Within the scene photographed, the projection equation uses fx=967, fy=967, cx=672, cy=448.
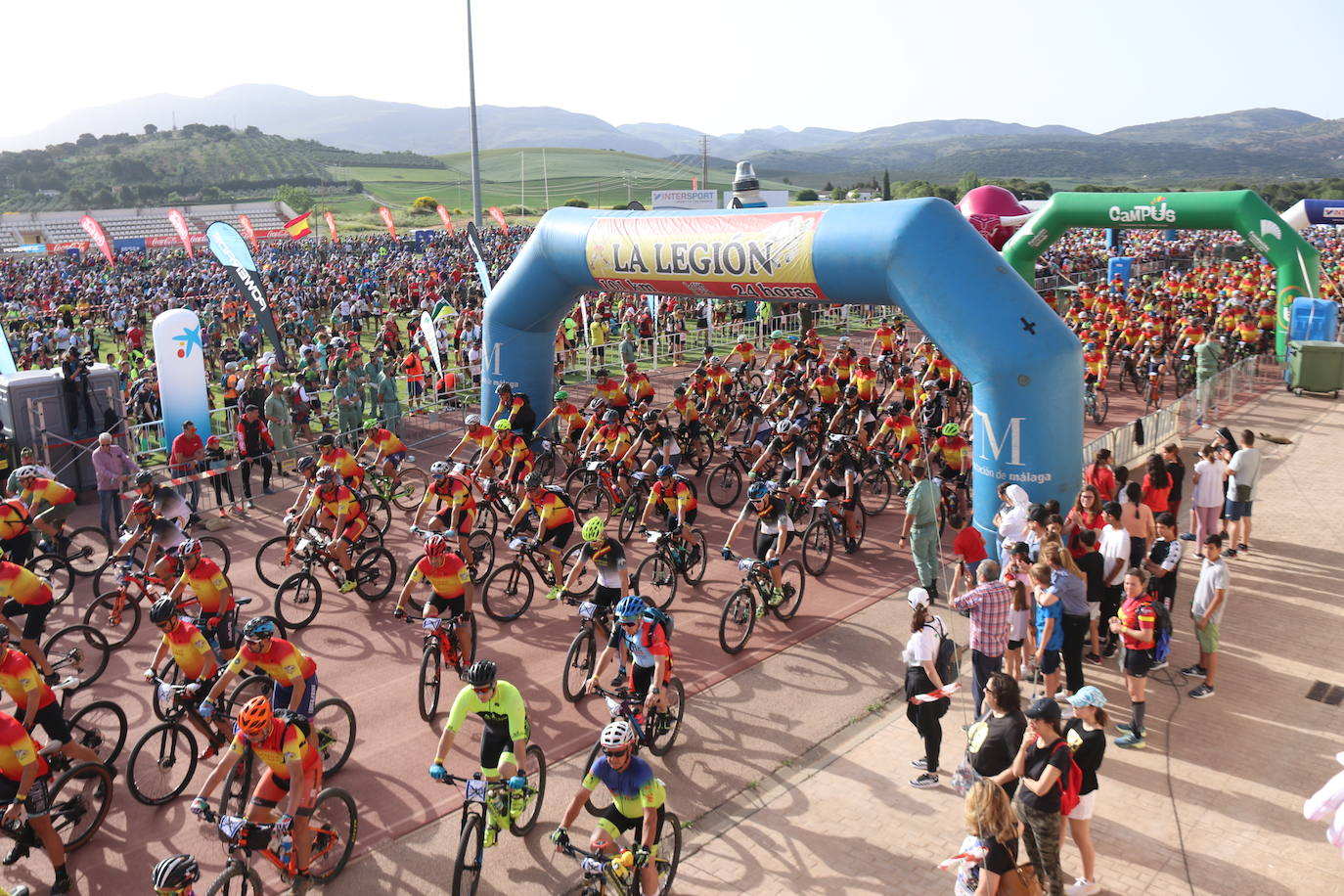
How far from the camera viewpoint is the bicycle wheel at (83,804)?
23.3 ft

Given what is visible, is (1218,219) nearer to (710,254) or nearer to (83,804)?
(710,254)

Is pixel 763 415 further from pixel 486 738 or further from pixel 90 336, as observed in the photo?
pixel 90 336

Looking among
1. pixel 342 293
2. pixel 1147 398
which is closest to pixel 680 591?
pixel 1147 398

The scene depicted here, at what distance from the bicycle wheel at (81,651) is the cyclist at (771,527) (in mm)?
6604

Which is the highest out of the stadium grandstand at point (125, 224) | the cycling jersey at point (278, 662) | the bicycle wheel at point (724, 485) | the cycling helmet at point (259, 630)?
the stadium grandstand at point (125, 224)

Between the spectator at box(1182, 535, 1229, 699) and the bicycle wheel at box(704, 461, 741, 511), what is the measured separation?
24.2 feet

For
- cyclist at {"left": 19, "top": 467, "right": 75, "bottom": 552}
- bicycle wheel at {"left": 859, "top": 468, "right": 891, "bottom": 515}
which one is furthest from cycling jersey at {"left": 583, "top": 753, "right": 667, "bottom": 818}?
bicycle wheel at {"left": 859, "top": 468, "right": 891, "bottom": 515}

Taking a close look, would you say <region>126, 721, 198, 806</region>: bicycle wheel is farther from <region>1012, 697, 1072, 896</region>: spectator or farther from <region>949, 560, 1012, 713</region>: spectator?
<region>949, 560, 1012, 713</region>: spectator

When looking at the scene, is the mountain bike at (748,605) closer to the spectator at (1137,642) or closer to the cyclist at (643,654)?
the cyclist at (643,654)

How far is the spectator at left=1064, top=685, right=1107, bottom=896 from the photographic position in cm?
633

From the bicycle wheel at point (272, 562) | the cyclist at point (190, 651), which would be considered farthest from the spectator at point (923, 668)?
the bicycle wheel at point (272, 562)

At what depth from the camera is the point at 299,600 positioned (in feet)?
36.1

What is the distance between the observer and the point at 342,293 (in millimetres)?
37656

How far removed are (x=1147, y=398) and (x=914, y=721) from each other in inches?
693
